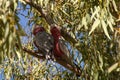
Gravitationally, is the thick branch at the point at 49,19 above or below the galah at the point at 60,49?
above

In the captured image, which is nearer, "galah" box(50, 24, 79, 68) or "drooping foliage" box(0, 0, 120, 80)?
"drooping foliage" box(0, 0, 120, 80)

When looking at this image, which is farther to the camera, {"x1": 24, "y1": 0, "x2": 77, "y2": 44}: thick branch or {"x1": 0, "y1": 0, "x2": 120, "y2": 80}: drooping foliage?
{"x1": 24, "y1": 0, "x2": 77, "y2": 44}: thick branch

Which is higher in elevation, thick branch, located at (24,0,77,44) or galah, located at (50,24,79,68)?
thick branch, located at (24,0,77,44)

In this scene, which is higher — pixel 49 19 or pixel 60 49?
pixel 49 19

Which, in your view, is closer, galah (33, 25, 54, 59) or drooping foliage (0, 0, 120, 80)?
drooping foliage (0, 0, 120, 80)

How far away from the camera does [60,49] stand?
8.26 ft

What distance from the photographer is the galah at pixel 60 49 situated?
98.3 inches

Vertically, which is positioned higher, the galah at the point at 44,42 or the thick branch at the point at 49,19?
the thick branch at the point at 49,19

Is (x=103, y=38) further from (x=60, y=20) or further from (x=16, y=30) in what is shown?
(x=16, y=30)

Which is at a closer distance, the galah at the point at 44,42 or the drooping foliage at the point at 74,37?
the drooping foliage at the point at 74,37

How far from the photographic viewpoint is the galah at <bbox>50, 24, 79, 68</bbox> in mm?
2498

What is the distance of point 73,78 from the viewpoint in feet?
8.65

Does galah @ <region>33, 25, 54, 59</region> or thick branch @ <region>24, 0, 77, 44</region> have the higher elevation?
thick branch @ <region>24, 0, 77, 44</region>

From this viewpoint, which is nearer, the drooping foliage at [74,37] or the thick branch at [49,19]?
the drooping foliage at [74,37]
